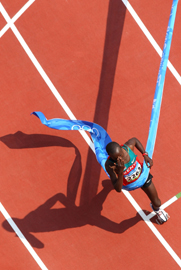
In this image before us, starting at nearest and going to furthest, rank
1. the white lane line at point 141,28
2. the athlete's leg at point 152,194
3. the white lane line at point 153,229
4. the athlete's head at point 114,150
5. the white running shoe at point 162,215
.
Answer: the athlete's head at point 114,150 < the athlete's leg at point 152,194 < the white running shoe at point 162,215 < the white lane line at point 153,229 < the white lane line at point 141,28

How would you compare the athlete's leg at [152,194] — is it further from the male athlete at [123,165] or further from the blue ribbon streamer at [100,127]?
the blue ribbon streamer at [100,127]

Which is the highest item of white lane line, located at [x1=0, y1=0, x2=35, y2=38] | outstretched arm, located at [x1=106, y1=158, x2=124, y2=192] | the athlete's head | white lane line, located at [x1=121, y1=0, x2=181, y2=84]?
white lane line, located at [x1=0, y1=0, x2=35, y2=38]

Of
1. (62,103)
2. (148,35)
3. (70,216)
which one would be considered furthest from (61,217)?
(148,35)

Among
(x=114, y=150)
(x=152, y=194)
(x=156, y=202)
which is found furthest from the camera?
(x=156, y=202)

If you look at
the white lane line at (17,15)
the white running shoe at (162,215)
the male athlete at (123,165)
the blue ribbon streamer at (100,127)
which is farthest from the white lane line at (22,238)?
the white lane line at (17,15)

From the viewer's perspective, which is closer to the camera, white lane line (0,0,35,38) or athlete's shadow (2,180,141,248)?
athlete's shadow (2,180,141,248)

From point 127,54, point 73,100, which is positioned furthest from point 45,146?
point 127,54

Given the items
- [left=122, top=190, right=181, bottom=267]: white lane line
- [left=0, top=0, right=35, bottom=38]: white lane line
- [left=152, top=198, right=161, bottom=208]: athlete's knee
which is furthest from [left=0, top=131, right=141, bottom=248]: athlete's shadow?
[left=0, top=0, right=35, bottom=38]: white lane line

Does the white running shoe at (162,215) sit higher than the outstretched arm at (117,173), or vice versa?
the outstretched arm at (117,173)

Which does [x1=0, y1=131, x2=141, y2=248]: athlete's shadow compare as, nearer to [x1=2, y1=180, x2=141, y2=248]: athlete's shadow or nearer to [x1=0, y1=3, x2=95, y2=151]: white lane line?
[x1=2, y1=180, x2=141, y2=248]: athlete's shadow

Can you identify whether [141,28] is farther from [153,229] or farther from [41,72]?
[153,229]

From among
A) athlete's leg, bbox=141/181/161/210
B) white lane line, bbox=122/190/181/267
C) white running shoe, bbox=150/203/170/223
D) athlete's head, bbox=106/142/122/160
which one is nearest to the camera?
athlete's head, bbox=106/142/122/160

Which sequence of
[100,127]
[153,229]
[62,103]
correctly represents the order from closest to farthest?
[100,127], [153,229], [62,103]

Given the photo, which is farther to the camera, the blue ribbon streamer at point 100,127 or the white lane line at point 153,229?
the white lane line at point 153,229
